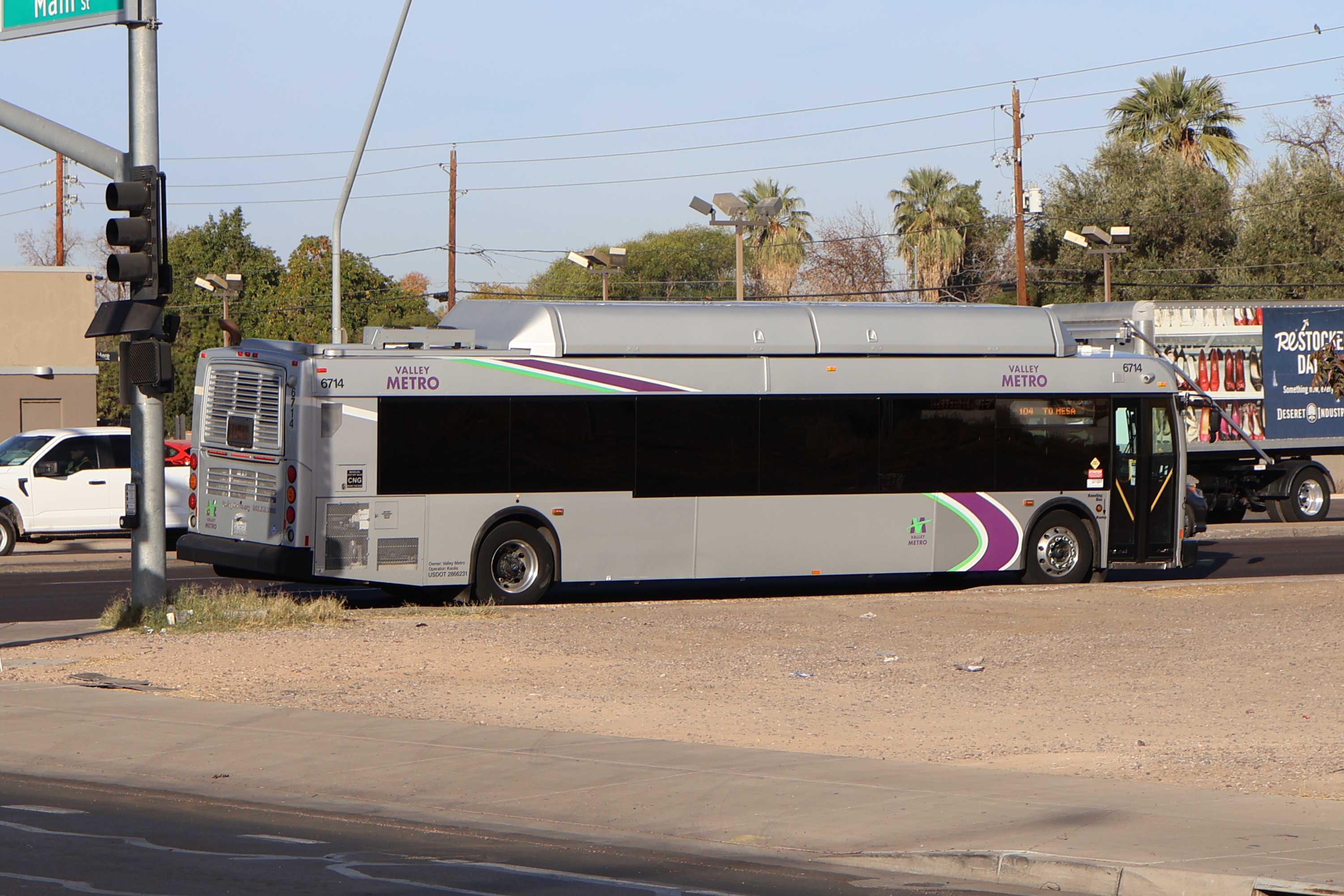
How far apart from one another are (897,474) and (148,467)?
350 inches

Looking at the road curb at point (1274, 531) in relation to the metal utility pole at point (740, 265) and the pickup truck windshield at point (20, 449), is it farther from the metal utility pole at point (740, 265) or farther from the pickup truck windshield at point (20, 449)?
the pickup truck windshield at point (20, 449)

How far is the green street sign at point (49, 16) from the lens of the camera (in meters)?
15.6

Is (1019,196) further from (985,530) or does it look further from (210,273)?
(210,273)

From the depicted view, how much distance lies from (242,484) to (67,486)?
29.3ft

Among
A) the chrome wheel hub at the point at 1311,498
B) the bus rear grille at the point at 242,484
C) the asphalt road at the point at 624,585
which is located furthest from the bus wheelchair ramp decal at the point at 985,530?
the chrome wheel hub at the point at 1311,498

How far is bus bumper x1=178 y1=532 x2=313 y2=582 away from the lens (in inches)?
690

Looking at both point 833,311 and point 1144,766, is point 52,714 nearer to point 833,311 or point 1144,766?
point 1144,766

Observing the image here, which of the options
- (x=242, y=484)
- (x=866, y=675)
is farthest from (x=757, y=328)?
(x=866, y=675)

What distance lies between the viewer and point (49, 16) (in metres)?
15.7

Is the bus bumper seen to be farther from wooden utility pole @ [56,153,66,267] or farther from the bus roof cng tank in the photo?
wooden utility pole @ [56,153,66,267]

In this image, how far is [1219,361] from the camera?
31953 millimetres

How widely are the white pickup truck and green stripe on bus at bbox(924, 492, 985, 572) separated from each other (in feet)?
40.3

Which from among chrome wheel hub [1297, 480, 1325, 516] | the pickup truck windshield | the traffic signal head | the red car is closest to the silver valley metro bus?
the traffic signal head

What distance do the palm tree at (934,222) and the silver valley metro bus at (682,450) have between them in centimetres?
4405
